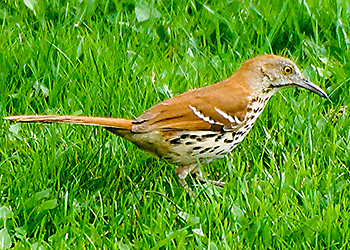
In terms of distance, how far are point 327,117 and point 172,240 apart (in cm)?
163

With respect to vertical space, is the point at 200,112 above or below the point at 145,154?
above

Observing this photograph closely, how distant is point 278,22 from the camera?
5.91 m

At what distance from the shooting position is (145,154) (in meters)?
4.68

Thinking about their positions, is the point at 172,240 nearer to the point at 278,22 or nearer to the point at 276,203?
the point at 276,203

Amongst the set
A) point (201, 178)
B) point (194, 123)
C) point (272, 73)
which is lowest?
point (201, 178)

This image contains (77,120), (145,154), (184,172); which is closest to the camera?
(77,120)

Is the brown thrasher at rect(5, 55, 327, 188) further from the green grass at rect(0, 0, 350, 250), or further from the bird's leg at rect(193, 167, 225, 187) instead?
the green grass at rect(0, 0, 350, 250)

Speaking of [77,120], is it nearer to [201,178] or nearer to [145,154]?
[145,154]

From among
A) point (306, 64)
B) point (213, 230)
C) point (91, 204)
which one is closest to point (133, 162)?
point (91, 204)

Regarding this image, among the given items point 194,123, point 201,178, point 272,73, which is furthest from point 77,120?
point 272,73

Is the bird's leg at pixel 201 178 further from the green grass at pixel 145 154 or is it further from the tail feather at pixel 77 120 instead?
the tail feather at pixel 77 120


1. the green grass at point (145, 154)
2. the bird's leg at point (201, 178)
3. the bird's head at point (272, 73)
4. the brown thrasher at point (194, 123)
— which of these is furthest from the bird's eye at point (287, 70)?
the bird's leg at point (201, 178)

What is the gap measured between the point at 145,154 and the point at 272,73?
2.72 ft

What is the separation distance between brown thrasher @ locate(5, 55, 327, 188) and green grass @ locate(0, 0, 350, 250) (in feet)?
0.60
